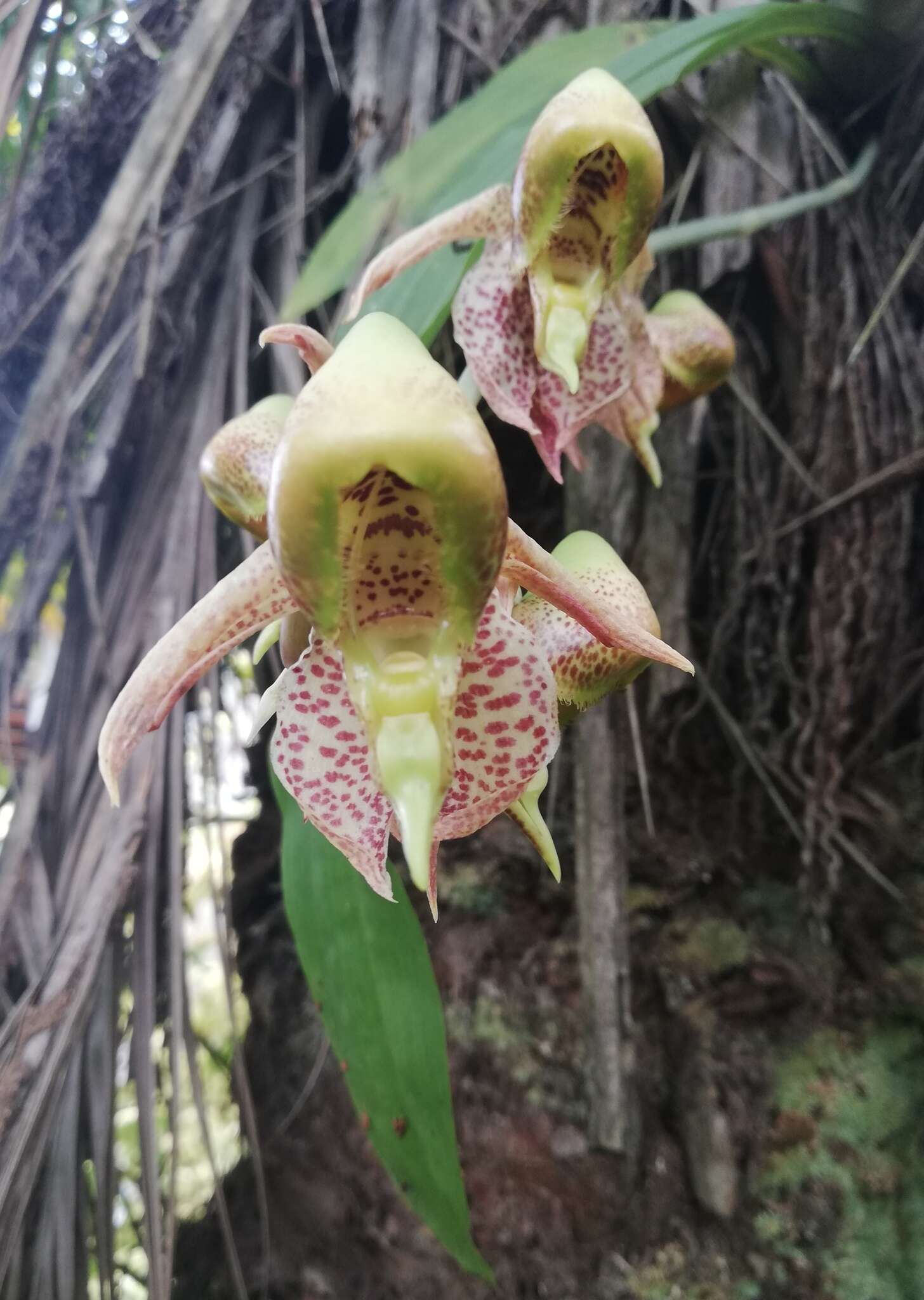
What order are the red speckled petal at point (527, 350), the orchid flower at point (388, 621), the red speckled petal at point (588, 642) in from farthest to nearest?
the red speckled petal at point (527, 350)
the red speckled petal at point (588, 642)
the orchid flower at point (388, 621)

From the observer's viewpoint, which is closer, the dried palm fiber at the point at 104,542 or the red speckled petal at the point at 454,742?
the red speckled petal at the point at 454,742

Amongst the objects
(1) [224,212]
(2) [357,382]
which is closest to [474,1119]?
(2) [357,382]

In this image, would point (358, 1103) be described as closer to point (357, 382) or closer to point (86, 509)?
point (357, 382)

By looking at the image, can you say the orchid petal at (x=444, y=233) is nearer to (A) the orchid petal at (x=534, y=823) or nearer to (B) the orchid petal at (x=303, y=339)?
(B) the orchid petal at (x=303, y=339)

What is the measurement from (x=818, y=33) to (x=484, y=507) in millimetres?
895

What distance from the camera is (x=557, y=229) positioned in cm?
61

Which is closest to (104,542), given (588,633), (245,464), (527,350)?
(245,464)

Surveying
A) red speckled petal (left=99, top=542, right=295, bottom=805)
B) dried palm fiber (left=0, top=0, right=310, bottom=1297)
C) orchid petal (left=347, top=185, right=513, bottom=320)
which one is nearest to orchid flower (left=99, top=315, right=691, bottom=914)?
red speckled petal (left=99, top=542, right=295, bottom=805)

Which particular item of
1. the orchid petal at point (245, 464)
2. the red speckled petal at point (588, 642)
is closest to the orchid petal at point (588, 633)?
the red speckled petal at point (588, 642)

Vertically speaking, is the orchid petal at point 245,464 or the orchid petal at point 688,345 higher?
the orchid petal at point 688,345

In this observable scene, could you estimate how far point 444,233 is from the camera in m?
0.61

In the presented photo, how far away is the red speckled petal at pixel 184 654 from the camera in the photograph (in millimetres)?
348

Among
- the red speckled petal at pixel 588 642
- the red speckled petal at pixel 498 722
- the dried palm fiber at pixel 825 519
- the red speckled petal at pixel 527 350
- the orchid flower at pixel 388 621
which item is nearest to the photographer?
the orchid flower at pixel 388 621

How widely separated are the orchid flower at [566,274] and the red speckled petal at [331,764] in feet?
0.87
